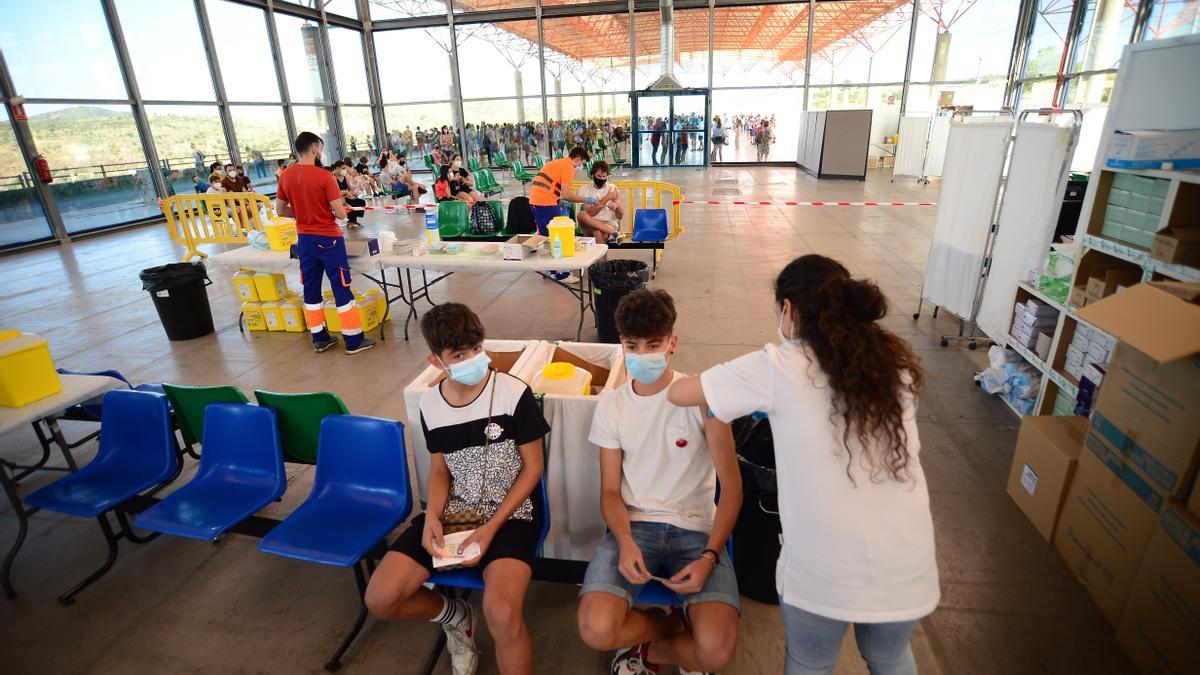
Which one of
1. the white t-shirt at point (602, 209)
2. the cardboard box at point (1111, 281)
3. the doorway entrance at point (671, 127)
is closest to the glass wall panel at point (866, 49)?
the doorway entrance at point (671, 127)

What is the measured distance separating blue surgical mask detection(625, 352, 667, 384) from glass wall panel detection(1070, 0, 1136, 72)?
520 inches

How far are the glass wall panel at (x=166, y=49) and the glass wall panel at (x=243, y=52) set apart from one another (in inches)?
14.0

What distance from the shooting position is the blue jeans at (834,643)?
4.90 feet

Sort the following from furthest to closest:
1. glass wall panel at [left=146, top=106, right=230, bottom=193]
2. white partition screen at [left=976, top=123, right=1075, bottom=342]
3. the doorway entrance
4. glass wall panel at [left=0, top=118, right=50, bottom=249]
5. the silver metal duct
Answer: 1. the doorway entrance
2. the silver metal duct
3. glass wall panel at [left=146, top=106, right=230, bottom=193]
4. glass wall panel at [left=0, top=118, right=50, bottom=249]
5. white partition screen at [left=976, top=123, right=1075, bottom=342]

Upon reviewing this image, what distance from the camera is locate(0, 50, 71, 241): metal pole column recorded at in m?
10.2

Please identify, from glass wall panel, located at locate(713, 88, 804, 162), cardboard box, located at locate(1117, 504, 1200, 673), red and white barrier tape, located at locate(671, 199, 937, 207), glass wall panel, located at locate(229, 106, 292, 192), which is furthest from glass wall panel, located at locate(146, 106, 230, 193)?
cardboard box, located at locate(1117, 504, 1200, 673)

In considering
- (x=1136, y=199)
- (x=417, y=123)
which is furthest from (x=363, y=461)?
(x=417, y=123)

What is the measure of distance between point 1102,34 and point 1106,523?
13.4 m

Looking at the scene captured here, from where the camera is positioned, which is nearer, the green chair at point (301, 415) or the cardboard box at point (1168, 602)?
the cardboard box at point (1168, 602)

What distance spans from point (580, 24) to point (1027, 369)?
18.8m

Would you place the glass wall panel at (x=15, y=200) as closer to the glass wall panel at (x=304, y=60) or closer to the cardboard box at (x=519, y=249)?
the glass wall panel at (x=304, y=60)

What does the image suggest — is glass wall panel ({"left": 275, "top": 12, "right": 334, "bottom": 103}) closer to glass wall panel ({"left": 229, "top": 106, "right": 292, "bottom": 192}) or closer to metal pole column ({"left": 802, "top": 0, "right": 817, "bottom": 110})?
glass wall panel ({"left": 229, "top": 106, "right": 292, "bottom": 192})

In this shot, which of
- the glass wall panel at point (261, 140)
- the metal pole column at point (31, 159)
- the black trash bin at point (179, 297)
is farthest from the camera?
the glass wall panel at point (261, 140)

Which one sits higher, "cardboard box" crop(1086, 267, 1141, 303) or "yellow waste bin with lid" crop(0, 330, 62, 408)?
"cardboard box" crop(1086, 267, 1141, 303)
